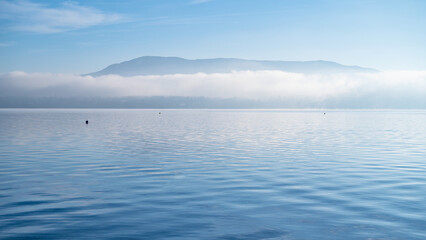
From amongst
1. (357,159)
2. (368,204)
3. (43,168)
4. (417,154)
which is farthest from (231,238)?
(417,154)

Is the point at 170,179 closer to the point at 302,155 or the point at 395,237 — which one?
the point at 395,237

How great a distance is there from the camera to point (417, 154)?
130 feet

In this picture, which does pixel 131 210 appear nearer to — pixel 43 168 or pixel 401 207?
pixel 401 207

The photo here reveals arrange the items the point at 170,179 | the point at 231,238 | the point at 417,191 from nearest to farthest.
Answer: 1. the point at 231,238
2. the point at 417,191
3. the point at 170,179

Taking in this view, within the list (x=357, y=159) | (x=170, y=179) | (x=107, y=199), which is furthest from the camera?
(x=357, y=159)

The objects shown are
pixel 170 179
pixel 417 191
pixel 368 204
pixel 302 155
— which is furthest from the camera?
pixel 302 155

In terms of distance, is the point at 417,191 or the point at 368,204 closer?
the point at 368,204

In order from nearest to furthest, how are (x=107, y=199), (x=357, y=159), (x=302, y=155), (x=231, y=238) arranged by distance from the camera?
(x=231, y=238), (x=107, y=199), (x=357, y=159), (x=302, y=155)

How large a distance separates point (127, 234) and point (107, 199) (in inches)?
240

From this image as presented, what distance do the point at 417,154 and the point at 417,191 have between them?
20426 millimetres

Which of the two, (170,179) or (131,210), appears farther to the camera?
(170,179)

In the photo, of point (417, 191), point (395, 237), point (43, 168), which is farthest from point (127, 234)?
point (43, 168)

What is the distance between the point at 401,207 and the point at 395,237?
4746 millimetres

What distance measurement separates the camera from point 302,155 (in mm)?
38281
